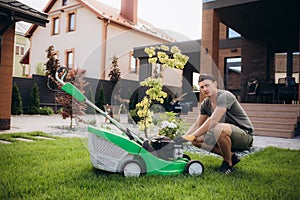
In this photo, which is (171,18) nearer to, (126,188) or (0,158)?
(126,188)

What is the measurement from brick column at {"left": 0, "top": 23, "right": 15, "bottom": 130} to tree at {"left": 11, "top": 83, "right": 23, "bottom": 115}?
4011mm

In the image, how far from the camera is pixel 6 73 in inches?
191

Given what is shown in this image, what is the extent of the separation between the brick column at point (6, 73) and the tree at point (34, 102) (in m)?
4.65

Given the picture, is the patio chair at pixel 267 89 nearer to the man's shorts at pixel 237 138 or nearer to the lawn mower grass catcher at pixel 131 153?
the man's shorts at pixel 237 138

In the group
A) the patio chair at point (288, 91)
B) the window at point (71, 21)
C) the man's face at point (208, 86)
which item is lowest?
the man's face at point (208, 86)

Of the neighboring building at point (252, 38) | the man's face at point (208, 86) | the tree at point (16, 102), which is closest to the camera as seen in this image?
the man's face at point (208, 86)

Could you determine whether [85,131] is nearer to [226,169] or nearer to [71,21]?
[226,169]

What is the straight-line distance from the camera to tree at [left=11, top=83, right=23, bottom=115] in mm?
8594

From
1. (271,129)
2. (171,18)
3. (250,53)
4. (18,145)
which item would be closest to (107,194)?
(171,18)

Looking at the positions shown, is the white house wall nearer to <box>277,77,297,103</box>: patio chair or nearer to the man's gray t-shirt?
the man's gray t-shirt

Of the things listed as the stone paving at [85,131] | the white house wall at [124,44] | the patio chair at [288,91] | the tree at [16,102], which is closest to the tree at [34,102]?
the tree at [16,102]

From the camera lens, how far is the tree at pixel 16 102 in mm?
8594

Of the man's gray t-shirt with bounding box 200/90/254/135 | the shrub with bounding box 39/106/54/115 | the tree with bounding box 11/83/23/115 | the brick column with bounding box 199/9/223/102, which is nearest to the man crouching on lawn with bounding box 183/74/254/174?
the man's gray t-shirt with bounding box 200/90/254/135

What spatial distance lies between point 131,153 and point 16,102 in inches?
307
